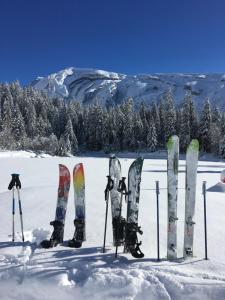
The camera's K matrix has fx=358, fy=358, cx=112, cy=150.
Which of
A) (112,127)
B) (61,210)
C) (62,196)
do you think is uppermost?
(112,127)

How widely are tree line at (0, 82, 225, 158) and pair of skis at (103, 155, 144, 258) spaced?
48294 millimetres

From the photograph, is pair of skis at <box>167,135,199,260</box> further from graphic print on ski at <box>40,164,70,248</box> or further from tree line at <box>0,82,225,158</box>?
tree line at <box>0,82,225,158</box>

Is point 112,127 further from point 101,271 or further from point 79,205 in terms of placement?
point 101,271

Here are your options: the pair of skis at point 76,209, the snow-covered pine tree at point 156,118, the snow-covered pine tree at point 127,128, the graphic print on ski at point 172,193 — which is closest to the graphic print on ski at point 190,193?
the graphic print on ski at point 172,193

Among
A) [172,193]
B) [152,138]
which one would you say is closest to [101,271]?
[172,193]

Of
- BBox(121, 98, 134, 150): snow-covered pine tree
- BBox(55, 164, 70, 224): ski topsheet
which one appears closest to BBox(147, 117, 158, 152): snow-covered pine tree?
BBox(121, 98, 134, 150): snow-covered pine tree

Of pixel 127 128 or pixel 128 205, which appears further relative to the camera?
pixel 127 128

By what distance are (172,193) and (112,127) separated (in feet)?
222

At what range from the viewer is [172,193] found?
5.28 metres

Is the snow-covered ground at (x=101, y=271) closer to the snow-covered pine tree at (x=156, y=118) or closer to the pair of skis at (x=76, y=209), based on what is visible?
the pair of skis at (x=76, y=209)

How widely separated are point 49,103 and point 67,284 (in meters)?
93.5

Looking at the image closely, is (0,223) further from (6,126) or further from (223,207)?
(6,126)

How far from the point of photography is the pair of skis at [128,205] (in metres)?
5.37

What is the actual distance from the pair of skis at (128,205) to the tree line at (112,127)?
48294 millimetres
